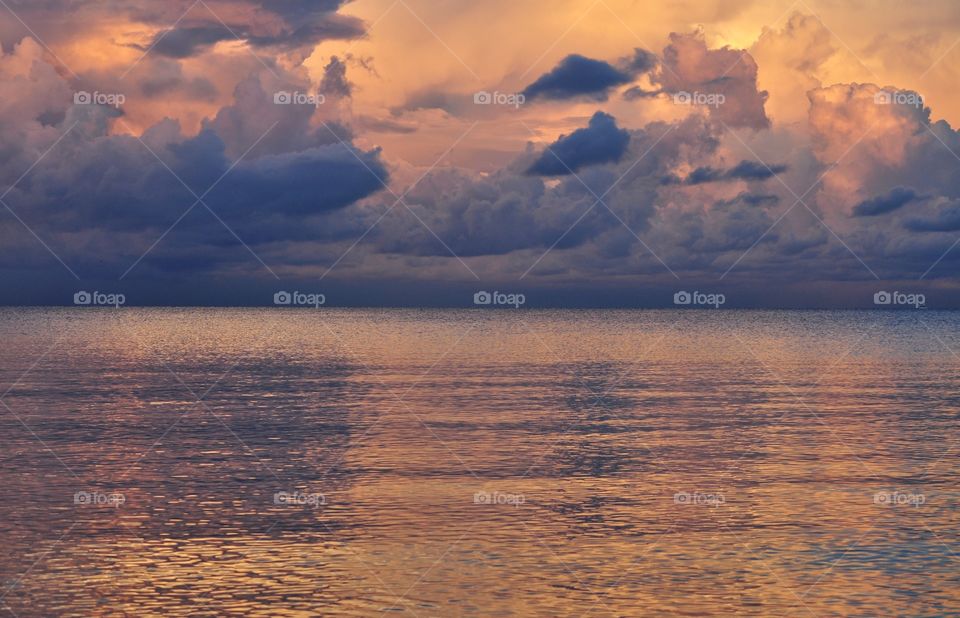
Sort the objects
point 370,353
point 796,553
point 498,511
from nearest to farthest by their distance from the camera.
Answer: point 796,553
point 498,511
point 370,353

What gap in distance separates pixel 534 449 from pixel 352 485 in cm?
1159

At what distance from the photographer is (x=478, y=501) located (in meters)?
35.5

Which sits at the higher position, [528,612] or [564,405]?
[564,405]

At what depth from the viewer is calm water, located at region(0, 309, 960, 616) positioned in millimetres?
25234

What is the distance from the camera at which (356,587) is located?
1008 inches

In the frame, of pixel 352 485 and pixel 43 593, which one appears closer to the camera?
pixel 43 593

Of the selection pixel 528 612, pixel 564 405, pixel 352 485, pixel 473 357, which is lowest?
pixel 528 612

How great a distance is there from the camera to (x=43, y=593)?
2498 centimetres

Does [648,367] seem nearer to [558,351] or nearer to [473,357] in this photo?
[473,357]

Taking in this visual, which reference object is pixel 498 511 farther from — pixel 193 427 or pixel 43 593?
pixel 193 427

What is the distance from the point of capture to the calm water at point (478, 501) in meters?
25.2

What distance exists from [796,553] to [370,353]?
336 feet

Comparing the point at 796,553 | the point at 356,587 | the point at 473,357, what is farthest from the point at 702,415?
the point at 473,357

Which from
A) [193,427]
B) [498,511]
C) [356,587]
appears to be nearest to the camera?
[356,587]
